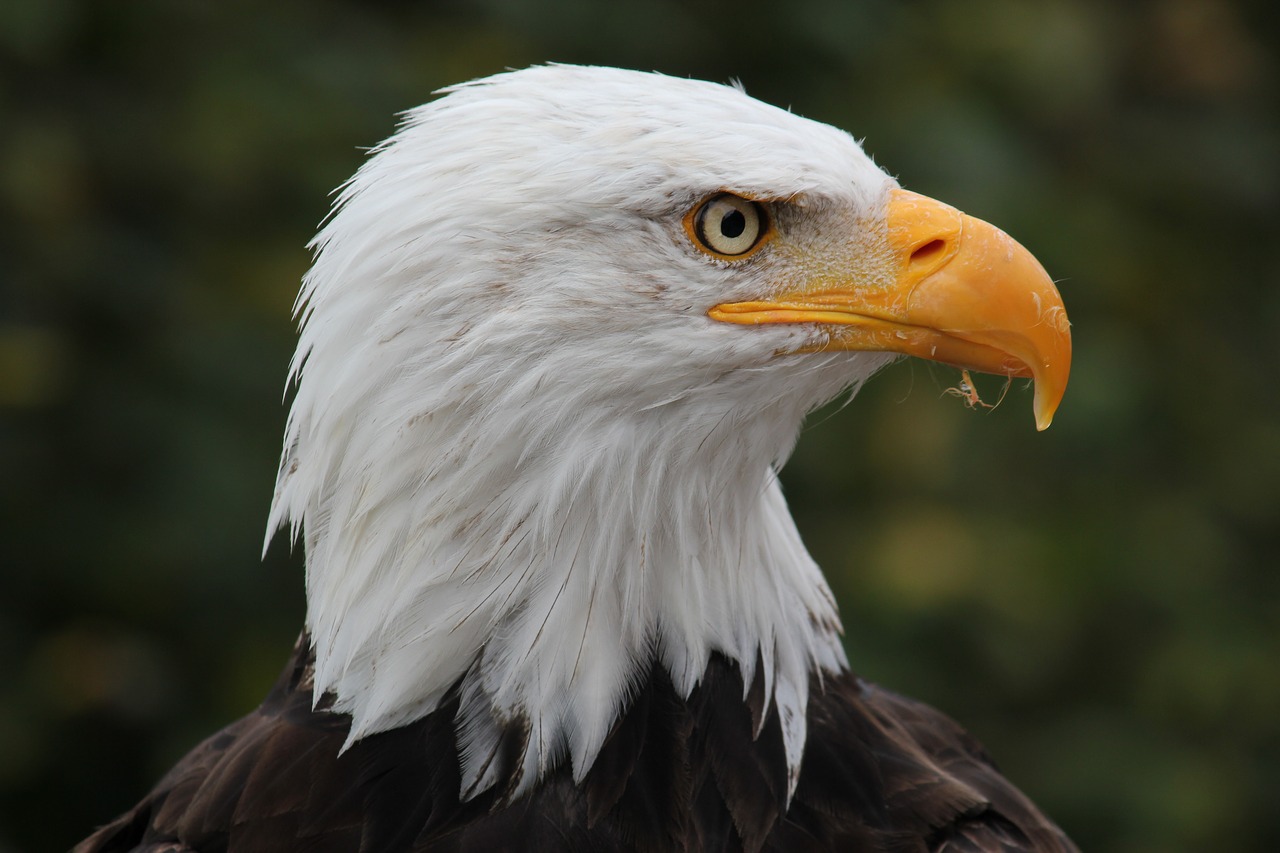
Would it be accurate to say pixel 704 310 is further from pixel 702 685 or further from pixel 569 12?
pixel 569 12

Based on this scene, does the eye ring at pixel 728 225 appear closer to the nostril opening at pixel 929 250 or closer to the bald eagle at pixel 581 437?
the bald eagle at pixel 581 437

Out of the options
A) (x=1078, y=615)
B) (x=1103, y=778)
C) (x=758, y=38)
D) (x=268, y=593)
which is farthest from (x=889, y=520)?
(x=268, y=593)

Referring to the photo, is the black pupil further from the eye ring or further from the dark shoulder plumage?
the dark shoulder plumage

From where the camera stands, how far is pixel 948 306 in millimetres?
2057

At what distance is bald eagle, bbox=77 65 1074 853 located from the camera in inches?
78.8

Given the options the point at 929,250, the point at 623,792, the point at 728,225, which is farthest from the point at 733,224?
the point at 623,792

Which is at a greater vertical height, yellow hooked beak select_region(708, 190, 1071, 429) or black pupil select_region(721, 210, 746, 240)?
black pupil select_region(721, 210, 746, 240)

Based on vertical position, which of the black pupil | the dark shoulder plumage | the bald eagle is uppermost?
the black pupil

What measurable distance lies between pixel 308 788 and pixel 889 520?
2439mm

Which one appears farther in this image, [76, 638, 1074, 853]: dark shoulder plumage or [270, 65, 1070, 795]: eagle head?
[76, 638, 1074, 853]: dark shoulder plumage

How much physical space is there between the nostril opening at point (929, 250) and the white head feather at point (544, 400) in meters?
0.09

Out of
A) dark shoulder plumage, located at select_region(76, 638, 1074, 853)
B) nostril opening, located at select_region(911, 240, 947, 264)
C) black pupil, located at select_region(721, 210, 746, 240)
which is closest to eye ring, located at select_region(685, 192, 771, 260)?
black pupil, located at select_region(721, 210, 746, 240)

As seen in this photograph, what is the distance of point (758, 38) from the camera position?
13.8 ft

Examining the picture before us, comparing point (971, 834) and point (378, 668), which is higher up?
point (378, 668)
